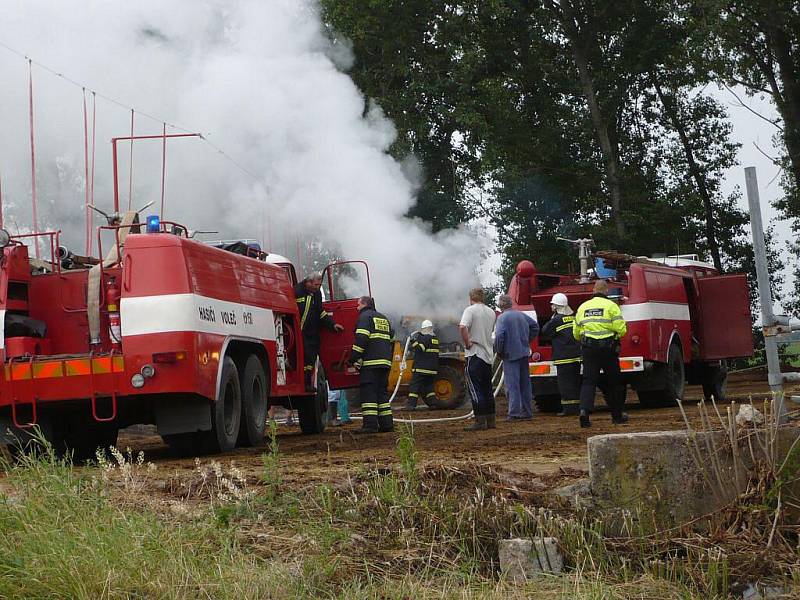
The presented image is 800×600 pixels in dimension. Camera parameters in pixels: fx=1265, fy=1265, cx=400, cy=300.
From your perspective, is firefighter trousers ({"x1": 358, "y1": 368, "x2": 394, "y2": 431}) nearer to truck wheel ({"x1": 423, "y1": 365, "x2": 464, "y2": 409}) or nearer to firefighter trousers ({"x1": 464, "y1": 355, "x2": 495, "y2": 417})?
firefighter trousers ({"x1": 464, "y1": 355, "x2": 495, "y2": 417})

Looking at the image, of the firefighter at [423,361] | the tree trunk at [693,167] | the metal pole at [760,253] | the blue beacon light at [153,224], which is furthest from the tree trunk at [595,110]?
the metal pole at [760,253]

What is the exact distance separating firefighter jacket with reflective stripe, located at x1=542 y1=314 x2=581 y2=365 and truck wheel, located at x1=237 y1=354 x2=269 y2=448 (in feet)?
15.8

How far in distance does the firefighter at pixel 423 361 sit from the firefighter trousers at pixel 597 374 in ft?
24.4

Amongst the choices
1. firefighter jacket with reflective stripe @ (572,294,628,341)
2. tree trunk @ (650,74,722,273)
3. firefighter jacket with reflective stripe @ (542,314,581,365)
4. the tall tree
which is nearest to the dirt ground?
firefighter jacket with reflective stripe @ (542,314,581,365)

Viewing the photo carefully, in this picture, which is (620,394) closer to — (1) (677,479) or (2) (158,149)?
(1) (677,479)

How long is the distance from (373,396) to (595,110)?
68.6 feet

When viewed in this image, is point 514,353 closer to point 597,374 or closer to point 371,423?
point 597,374

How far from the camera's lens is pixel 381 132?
26344 mm

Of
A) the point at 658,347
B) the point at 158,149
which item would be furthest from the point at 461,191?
the point at 658,347

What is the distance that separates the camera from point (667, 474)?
6.73 m

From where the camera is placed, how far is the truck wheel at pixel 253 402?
12688mm

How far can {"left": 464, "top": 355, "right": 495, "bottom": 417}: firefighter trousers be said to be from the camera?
48.1ft

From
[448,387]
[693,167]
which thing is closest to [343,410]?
[448,387]

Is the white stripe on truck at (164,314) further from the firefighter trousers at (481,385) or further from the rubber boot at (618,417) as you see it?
the rubber boot at (618,417)
